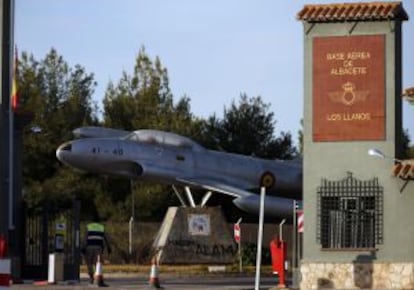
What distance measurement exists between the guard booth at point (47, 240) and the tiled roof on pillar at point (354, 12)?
319 inches

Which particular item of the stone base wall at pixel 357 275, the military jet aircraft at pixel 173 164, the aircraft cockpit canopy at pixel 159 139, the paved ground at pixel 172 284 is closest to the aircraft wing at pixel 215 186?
the military jet aircraft at pixel 173 164

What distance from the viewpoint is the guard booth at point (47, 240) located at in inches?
1353

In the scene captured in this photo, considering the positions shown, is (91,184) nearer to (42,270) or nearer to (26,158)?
(26,158)

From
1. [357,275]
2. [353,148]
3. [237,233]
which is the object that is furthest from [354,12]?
[237,233]

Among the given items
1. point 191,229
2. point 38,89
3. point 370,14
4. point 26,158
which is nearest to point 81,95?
point 38,89

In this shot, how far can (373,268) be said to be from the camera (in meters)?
31.3

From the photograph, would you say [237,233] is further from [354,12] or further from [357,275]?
[354,12]

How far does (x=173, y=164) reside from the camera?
56156 mm

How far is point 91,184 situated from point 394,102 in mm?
43490

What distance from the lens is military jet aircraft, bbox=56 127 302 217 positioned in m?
54.5

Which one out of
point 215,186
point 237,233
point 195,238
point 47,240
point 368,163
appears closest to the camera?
point 368,163

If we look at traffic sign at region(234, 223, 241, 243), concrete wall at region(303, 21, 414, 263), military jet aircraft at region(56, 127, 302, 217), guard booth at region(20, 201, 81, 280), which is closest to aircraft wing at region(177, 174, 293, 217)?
military jet aircraft at region(56, 127, 302, 217)

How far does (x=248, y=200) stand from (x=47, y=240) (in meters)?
21.0

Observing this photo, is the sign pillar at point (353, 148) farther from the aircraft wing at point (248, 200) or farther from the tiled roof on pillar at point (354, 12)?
the aircraft wing at point (248, 200)
